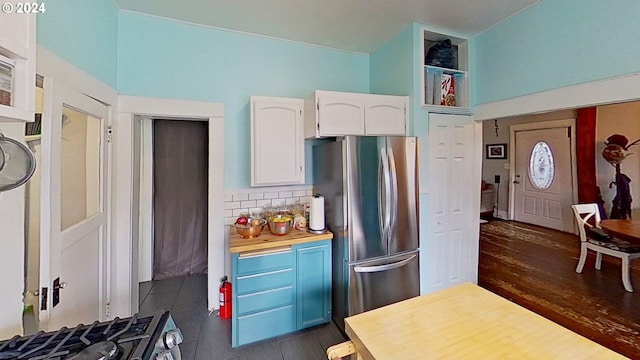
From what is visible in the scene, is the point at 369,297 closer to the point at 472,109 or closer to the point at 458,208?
the point at 458,208

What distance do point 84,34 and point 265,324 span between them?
7.83 feet

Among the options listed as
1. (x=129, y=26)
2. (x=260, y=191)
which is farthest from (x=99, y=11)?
(x=260, y=191)

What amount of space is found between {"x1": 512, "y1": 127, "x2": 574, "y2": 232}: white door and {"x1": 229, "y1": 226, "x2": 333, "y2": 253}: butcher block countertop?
5680 mm

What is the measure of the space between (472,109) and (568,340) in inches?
89.7

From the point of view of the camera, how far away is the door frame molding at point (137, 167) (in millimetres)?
2303

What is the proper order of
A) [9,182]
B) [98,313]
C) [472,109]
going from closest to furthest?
[9,182] < [98,313] < [472,109]

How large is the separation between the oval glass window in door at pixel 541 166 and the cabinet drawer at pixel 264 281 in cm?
620

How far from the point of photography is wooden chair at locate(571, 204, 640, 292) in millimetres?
3053

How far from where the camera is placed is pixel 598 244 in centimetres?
338

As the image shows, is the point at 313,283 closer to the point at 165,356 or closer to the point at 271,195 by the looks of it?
the point at 271,195

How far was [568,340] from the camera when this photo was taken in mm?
954

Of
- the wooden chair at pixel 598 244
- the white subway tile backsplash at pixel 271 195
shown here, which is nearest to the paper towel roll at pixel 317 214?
the white subway tile backsplash at pixel 271 195

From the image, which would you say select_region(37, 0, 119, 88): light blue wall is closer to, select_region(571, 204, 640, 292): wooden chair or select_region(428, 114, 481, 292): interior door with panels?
select_region(428, 114, 481, 292): interior door with panels

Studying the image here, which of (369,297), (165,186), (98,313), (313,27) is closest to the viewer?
(98,313)
